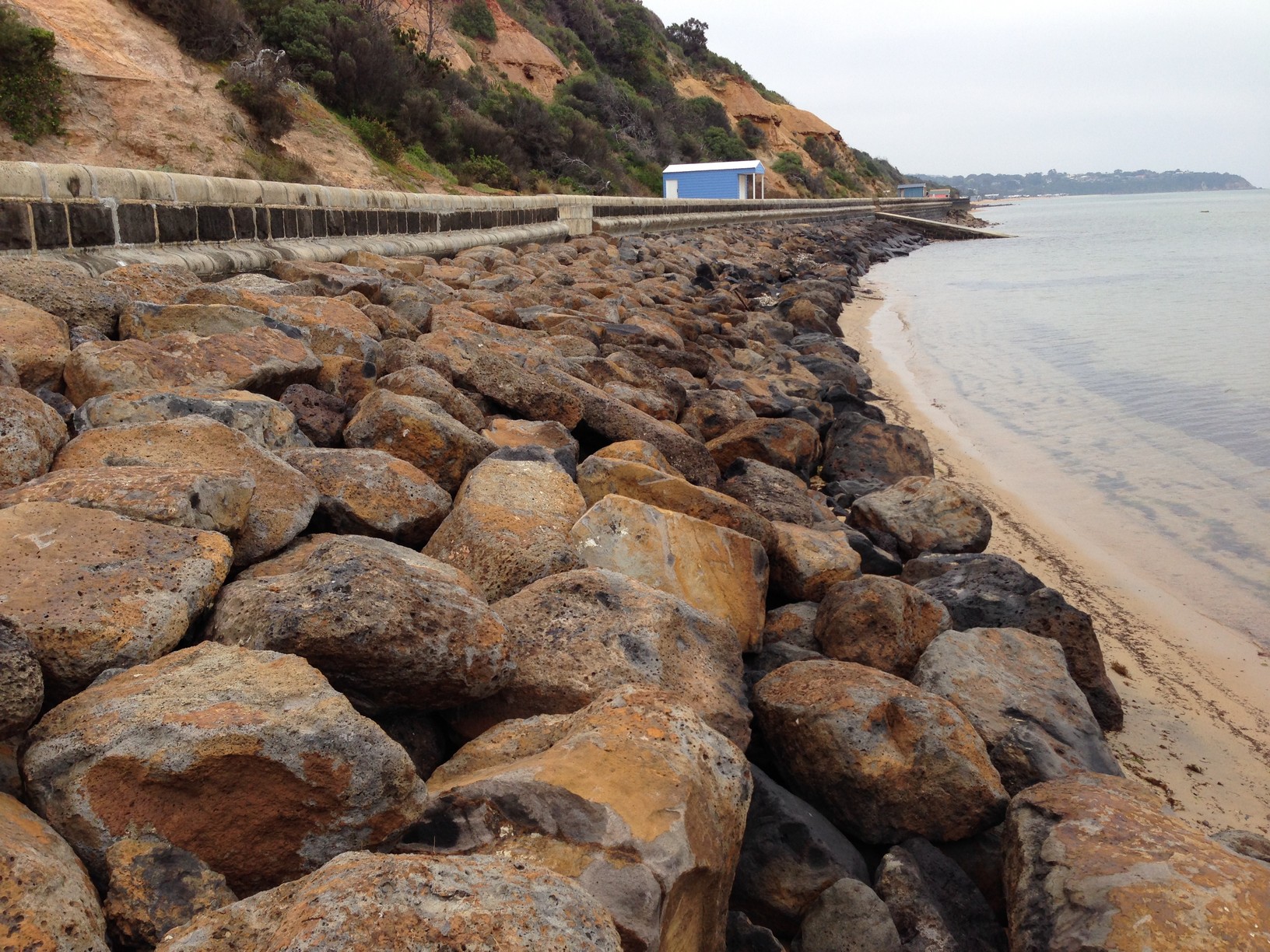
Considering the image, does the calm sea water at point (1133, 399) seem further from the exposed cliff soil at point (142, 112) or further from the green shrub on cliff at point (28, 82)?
the green shrub on cliff at point (28, 82)

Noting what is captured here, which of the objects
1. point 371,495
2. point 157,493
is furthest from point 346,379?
point 157,493

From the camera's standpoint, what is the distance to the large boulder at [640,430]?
13.4 feet

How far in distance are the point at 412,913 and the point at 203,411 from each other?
7.14 feet

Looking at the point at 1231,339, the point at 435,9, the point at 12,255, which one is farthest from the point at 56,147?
the point at 435,9

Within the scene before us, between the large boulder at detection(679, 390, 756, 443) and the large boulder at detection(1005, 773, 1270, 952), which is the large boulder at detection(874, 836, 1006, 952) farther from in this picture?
the large boulder at detection(679, 390, 756, 443)

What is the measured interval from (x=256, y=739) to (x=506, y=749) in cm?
54

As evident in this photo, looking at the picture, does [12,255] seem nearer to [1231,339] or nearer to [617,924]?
[617,924]

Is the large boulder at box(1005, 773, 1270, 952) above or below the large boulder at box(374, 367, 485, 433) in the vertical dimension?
below

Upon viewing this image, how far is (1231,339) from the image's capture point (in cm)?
1170

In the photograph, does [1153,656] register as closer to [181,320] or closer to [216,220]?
[181,320]

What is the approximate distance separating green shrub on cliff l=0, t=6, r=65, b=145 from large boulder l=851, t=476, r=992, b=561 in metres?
9.11

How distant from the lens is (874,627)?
9.64ft

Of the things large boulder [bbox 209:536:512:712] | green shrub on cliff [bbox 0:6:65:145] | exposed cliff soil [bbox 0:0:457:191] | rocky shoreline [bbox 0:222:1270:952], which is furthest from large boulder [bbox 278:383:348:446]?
green shrub on cliff [bbox 0:6:65:145]

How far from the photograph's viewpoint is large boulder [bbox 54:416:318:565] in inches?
95.2
